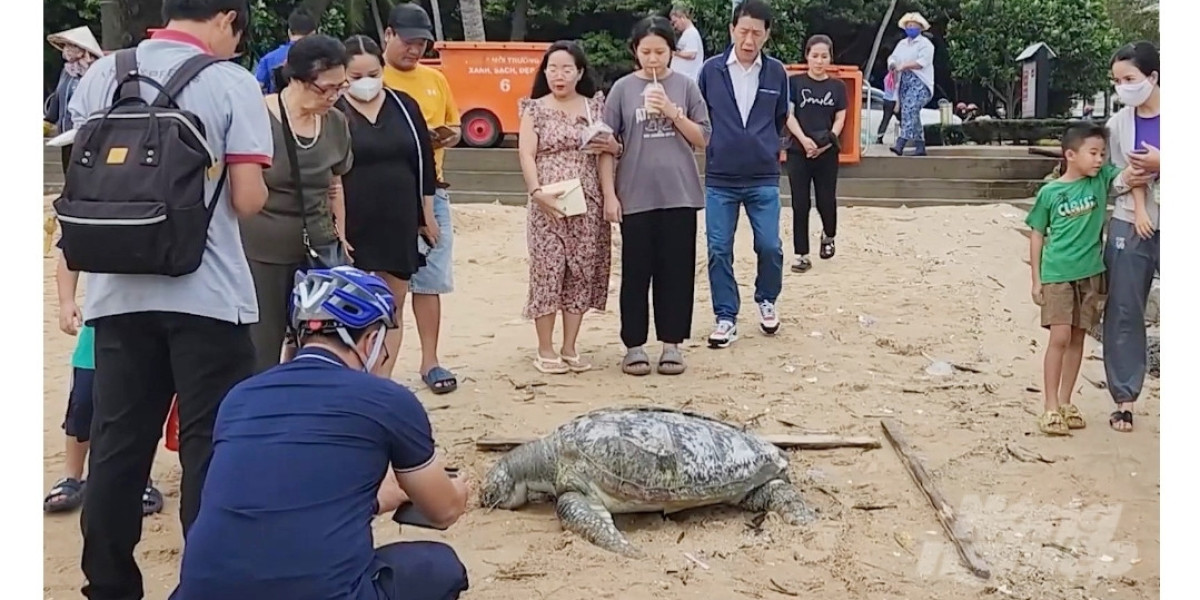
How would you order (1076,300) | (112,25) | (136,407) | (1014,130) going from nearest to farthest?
(136,407) → (1076,300) → (112,25) → (1014,130)

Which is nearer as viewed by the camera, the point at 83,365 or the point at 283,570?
the point at 283,570

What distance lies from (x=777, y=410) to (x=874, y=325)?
2067 mm

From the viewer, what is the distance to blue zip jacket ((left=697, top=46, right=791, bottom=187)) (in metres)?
6.12

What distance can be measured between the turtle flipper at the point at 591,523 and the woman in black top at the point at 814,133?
185 inches

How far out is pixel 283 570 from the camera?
2.20 meters

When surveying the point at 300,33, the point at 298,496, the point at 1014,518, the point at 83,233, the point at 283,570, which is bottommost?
the point at 1014,518

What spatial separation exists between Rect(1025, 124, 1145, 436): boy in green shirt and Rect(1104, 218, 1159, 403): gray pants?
5cm

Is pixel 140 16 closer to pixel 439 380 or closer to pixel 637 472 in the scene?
pixel 439 380

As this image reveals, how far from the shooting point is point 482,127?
14.0 metres

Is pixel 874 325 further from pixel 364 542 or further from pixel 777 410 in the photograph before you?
pixel 364 542

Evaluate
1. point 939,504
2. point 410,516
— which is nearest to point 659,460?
point 939,504

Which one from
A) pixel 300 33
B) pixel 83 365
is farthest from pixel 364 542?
pixel 300 33

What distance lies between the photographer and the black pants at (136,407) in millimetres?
2902

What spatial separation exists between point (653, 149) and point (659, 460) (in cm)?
212
